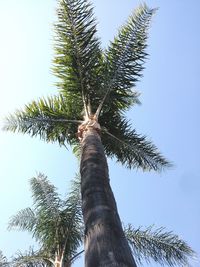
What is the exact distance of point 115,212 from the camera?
5.33m

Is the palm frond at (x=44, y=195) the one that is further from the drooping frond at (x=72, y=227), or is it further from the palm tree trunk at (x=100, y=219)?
the palm tree trunk at (x=100, y=219)

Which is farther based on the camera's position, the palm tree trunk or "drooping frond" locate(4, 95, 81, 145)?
"drooping frond" locate(4, 95, 81, 145)

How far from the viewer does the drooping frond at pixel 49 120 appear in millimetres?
10523

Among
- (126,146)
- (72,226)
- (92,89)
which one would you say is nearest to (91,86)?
(92,89)

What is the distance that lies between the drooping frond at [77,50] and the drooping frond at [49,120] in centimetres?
57

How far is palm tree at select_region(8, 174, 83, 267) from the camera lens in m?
11.5

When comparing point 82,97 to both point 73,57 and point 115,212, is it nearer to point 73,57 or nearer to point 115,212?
point 73,57

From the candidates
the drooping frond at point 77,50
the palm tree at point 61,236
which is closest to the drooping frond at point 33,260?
the palm tree at point 61,236

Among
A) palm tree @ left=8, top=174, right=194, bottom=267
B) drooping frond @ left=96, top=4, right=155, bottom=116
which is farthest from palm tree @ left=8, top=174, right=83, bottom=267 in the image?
drooping frond @ left=96, top=4, right=155, bottom=116

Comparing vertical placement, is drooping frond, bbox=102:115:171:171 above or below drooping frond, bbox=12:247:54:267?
above

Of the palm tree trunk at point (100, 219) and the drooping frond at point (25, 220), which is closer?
the palm tree trunk at point (100, 219)

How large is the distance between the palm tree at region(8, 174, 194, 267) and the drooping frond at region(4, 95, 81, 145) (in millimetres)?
2390

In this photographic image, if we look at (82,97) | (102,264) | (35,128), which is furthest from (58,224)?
(102,264)

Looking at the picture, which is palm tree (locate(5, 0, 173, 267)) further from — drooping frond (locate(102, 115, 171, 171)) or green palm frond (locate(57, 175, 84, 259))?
green palm frond (locate(57, 175, 84, 259))
